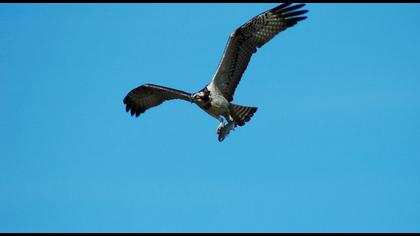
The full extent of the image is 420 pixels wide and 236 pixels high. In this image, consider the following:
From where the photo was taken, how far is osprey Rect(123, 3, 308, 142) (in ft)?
53.8

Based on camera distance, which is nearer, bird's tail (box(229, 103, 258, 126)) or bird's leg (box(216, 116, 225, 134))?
bird's leg (box(216, 116, 225, 134))

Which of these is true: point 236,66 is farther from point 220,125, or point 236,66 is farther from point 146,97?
point 146,97

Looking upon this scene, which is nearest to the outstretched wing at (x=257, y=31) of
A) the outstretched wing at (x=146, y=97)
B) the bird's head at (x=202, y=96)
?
the bird's head at (x=202, y=96)

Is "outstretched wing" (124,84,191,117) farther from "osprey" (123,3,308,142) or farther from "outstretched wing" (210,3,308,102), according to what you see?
"outstretched wing" (210,3,308,102)

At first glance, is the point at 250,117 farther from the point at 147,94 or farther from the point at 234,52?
the point at 147,94

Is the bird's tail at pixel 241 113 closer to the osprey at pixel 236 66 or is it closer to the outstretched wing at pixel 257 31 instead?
the osprey at pixel 236 66

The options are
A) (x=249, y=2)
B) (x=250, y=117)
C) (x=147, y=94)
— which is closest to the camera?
(x=249, y=2)

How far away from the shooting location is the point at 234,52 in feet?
54.3

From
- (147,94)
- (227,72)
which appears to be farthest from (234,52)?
(147,94)

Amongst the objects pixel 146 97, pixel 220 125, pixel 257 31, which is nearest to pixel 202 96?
pixel 220 125

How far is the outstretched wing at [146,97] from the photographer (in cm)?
1780

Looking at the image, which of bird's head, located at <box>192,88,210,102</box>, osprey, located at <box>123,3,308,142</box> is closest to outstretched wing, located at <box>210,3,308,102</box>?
osprey, located at <box>123,3,308,142</box>

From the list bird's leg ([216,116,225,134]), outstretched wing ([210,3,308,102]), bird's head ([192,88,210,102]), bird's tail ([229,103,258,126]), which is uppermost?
outstretched wing ([210,3,308,102])

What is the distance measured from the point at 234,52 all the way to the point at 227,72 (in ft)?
1.50
